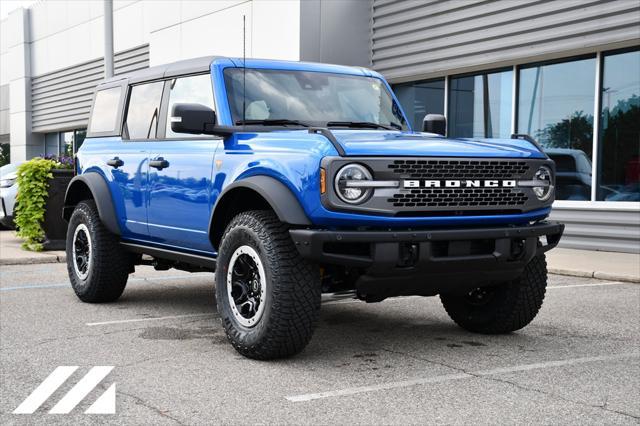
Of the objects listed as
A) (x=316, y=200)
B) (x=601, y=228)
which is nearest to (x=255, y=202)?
(x=316, y=200)

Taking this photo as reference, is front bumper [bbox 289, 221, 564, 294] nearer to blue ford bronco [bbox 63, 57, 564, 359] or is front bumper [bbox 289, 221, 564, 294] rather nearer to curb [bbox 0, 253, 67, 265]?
blue ford bronco [bbox 63, 57, 564, 359]

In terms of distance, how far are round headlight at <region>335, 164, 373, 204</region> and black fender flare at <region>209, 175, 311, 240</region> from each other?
11.1 inches

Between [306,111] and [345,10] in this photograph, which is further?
[345,10]

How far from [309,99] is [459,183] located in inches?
63.7

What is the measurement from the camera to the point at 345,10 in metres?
16.9

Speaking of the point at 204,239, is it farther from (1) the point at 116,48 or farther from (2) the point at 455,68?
(1) the point at 116,48

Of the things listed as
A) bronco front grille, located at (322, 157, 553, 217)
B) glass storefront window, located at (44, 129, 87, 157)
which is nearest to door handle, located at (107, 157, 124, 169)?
bronco front grille, located at (322, 157, 553, 217)

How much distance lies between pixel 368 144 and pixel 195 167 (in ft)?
5.20

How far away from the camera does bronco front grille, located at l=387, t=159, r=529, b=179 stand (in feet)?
16.3

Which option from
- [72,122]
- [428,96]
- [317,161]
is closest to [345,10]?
[428,96]

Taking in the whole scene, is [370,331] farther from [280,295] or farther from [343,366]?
[280,295]

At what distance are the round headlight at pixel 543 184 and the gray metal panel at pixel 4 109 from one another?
33309mm

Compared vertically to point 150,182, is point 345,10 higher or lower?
higher

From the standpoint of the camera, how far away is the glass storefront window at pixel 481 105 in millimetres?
14773
